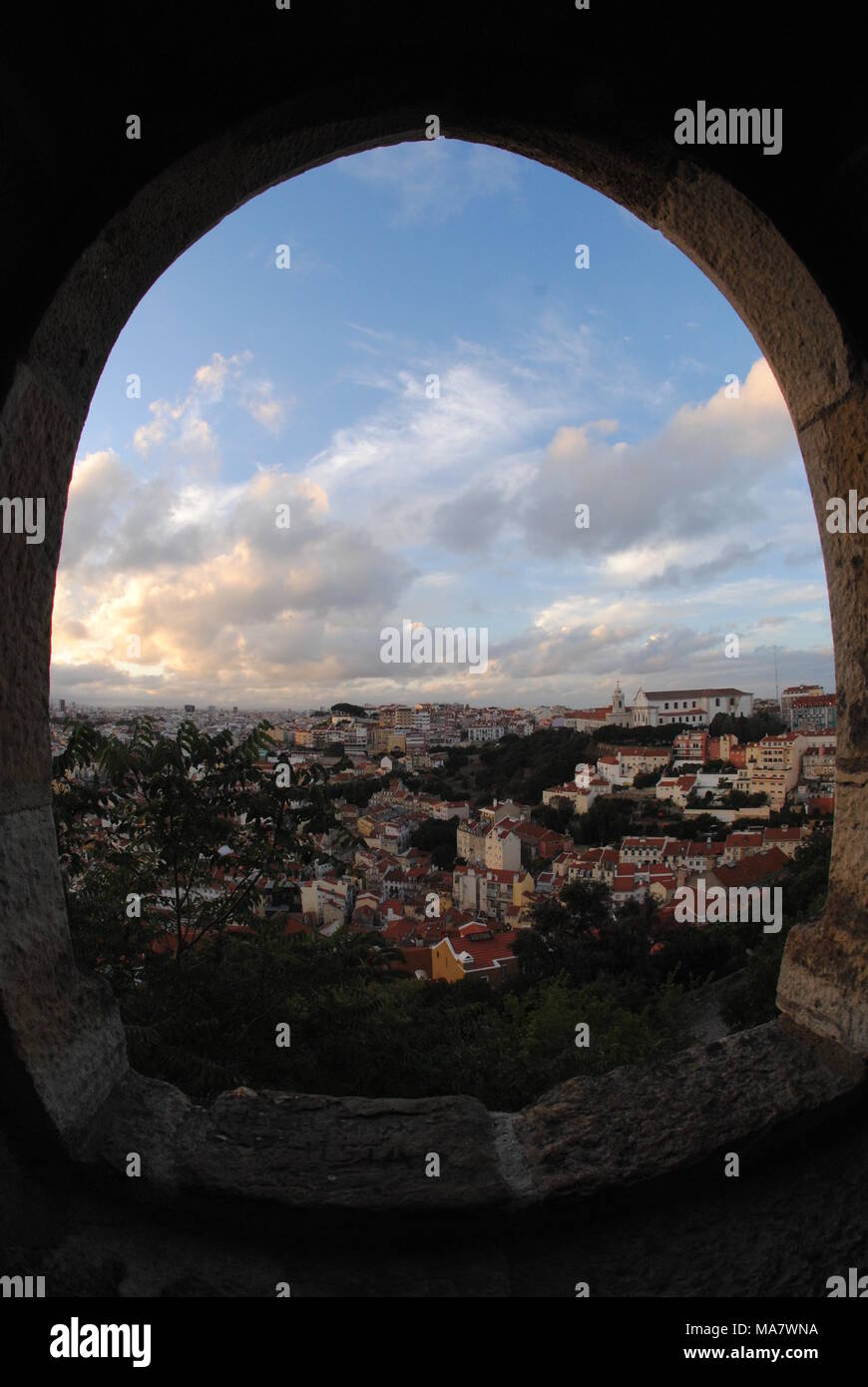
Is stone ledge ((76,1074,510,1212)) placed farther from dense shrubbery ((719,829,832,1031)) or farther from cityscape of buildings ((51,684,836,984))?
dense shrubbery ((719,829,832,1031))

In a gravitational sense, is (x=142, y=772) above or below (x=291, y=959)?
above

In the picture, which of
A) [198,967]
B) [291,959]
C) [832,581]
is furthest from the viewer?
[291,959]

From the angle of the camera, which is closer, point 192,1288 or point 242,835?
point 192,1288

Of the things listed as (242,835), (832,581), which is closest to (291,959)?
(242,835)

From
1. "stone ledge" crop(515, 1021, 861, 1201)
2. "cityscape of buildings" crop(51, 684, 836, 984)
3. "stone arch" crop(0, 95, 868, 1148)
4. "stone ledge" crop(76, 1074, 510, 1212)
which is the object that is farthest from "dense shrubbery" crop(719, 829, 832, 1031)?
"stone ledge" crop(76, 1074, 510, 1212)
